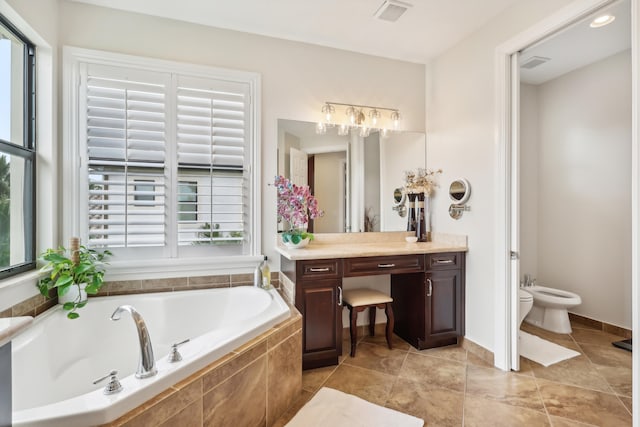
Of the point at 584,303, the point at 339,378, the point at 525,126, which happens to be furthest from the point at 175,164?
the point at 584,303

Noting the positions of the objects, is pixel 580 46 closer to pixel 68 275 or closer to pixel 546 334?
pixel 546 334

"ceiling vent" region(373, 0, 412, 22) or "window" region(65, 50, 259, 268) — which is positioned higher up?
"ceiling vent" region(373, 0, 412, 22)

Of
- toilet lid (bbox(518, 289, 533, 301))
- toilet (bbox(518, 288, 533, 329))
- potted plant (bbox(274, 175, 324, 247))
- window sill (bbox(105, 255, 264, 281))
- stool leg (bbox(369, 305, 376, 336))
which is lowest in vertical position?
stool leg (bbox(369, 305, 376, 336))

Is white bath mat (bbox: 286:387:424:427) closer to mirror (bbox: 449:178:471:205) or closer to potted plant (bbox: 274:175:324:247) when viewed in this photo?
potted plant (bbox: 274:175:324:247)

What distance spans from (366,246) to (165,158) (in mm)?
1742

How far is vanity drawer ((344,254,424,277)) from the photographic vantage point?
2375 mm

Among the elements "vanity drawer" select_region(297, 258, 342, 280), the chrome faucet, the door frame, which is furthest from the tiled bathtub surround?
the door frame

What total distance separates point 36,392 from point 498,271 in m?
2.81

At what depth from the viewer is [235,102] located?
2557 mm

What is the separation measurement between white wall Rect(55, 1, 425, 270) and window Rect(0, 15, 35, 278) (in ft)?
1.25

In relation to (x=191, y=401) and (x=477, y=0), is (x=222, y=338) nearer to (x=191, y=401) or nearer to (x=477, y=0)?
(x=191, y=401)

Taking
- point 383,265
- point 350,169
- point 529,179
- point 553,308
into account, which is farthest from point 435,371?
point 529,179

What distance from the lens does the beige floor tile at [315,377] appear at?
81.6 inches

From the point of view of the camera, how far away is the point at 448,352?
2584mm
